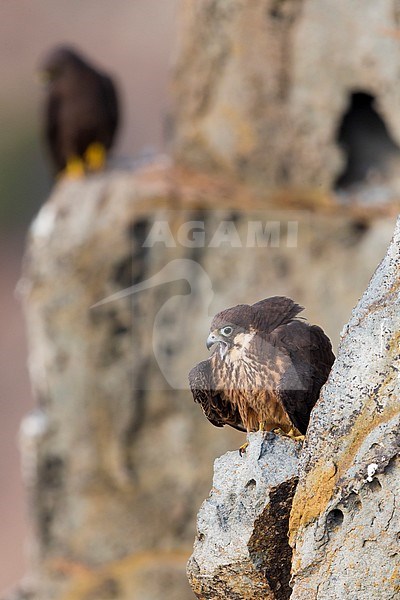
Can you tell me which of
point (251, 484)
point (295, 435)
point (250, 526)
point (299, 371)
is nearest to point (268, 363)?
point (299, 371)

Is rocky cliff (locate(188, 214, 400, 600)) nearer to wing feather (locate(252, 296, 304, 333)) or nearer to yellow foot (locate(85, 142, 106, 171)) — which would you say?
wing feather (locate(252, 296, 304, 333))

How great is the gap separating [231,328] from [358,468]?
34.3 inches

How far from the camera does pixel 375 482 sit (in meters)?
3.67

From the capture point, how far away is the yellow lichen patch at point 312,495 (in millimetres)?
3787

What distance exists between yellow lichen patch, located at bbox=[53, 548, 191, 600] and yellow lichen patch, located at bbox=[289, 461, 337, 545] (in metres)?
7.33

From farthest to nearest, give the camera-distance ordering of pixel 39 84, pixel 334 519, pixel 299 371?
pixel 39 84 < pixel 299 371 < pixel 334 519

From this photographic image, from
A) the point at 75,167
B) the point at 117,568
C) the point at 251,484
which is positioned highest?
the point at 75,167

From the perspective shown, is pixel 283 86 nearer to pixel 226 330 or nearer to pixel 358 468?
pixel 226 330

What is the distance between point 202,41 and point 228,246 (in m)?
1.86

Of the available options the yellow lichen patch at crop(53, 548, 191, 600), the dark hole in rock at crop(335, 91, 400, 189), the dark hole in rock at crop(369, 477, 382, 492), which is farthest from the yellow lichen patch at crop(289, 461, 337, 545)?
the yellow lichen patch at crop(53, 548, 191, 600)

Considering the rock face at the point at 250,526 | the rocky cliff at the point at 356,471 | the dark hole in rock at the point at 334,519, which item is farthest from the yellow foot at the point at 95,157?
the dark hole in rock at the point at 334,519

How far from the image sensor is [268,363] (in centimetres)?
438

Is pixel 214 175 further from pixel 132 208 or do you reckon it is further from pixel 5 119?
pixel 5 119

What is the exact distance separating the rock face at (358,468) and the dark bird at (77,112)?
773cm
